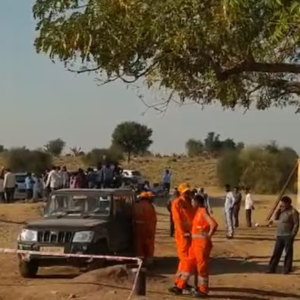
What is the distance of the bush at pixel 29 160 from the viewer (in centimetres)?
6410

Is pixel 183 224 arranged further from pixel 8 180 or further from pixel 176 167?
pixel 176 167

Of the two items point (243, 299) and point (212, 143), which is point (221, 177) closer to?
point (212, 143)

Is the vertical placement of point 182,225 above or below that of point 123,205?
below

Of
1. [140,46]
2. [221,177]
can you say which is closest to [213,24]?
[140,46]

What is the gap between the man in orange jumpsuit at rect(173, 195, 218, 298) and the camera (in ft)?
40.1

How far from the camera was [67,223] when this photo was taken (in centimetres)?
1495

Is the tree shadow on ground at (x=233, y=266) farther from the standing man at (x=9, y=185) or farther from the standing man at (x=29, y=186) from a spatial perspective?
the standing man at (x=29, y=186)

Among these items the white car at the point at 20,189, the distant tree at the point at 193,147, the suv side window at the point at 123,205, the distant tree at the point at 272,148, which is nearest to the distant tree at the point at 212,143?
the distant tree at the point at 193,147

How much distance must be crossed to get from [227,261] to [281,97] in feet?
15.4

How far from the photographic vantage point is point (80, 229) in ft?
48.2

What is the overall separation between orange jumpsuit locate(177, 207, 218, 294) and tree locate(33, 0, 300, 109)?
2.06 metres

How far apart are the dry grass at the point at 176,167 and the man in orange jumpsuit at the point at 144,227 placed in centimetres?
5036

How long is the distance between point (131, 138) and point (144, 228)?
238 feet

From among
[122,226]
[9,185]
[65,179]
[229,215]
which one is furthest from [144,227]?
[9,185]
